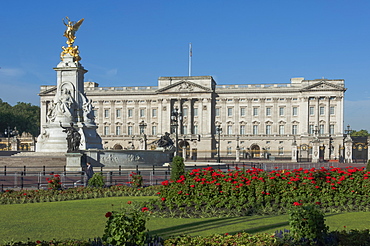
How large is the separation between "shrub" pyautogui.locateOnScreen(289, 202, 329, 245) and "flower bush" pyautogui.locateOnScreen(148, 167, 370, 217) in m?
4.95

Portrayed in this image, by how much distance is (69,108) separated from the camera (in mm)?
37188

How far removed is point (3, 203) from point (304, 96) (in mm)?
85679

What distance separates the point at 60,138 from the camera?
36.9 m

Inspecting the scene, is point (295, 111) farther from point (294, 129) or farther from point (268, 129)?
point (268, 129)

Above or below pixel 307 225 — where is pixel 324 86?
above

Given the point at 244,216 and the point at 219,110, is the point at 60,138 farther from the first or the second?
the point at 219,110

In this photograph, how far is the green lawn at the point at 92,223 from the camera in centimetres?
1042

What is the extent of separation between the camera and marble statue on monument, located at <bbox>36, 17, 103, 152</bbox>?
3691 cm

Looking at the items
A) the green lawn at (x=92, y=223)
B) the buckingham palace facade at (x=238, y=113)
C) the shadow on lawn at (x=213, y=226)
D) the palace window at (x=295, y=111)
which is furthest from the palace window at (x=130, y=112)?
the shadow on lawn at (x=213, y=226)

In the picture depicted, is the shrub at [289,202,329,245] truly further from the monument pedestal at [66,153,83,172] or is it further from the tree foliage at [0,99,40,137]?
the tree foliage at [0,99,40,137]

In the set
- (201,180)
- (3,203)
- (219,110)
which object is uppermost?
(219,110)

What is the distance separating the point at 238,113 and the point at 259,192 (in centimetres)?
8585

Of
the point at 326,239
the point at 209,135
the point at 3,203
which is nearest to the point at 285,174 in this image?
the point at 326,239

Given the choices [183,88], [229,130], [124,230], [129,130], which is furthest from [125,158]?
[129,130]
